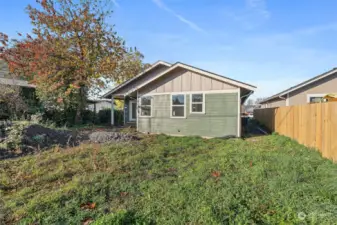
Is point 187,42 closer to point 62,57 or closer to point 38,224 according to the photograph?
point 62,57

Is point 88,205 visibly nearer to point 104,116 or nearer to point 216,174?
point 216,174

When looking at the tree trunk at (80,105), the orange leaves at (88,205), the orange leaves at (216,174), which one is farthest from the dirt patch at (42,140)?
the tree trunk at (80,105)

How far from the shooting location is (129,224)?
3125 millimetres

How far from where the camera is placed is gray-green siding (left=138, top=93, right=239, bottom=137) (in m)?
10.6

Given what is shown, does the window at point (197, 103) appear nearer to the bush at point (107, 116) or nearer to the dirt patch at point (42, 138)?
the dirt patch at point (42, 138)

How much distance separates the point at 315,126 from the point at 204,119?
5.34 meters

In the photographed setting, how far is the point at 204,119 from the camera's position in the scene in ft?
36.8

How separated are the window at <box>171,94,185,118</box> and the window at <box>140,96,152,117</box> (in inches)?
64.1

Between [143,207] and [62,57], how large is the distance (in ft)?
49.6

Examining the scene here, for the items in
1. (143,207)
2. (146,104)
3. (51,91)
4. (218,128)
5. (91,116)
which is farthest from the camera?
(91,116)

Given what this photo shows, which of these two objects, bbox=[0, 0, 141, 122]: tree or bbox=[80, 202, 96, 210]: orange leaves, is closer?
bbox=[80, 202, 96, 210]: orange leaves

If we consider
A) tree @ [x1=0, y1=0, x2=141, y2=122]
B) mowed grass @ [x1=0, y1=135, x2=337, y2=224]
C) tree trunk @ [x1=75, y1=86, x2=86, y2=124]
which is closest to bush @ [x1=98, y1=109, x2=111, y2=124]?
tree trunk @ [x1=75, y1=86, x2=86, y2=124]

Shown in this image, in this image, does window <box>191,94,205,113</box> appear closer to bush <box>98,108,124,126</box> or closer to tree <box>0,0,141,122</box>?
tree <box>0,0,141,122</box>

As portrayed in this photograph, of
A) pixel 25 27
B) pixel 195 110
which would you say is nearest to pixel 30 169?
pixel 195 110
